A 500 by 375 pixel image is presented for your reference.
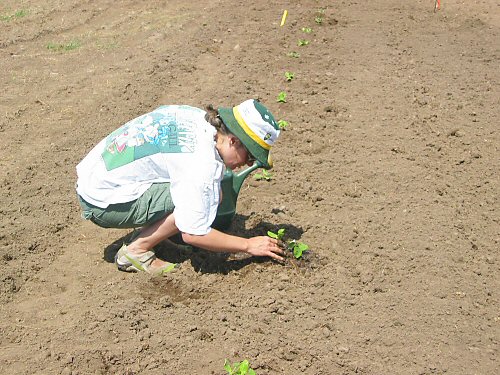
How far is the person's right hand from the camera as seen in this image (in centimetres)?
357

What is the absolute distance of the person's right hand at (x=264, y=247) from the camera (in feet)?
11.7

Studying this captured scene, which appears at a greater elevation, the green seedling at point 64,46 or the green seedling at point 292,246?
the green seedling at point 64,46

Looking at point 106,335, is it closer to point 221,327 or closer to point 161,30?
point 221,327

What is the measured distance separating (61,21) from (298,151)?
4.48 metres

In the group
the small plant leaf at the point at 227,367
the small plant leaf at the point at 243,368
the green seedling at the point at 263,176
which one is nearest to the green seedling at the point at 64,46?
the green seedling at the point at 263,176

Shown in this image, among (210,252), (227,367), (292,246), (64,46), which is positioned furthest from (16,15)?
(227,367)

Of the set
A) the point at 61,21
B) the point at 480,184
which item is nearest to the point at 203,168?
the point at 480,184

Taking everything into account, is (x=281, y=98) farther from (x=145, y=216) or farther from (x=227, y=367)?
(x=227, y=367)

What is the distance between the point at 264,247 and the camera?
11.9 feet

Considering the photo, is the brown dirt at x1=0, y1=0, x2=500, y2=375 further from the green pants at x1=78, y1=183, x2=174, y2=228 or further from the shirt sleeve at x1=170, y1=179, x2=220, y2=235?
the shirt sleeve at x1=170, y1=179, x2=220, y2=235

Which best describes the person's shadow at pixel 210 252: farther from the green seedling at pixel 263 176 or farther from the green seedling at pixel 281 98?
the green seedling at pixel 281 98

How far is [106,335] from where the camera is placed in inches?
130

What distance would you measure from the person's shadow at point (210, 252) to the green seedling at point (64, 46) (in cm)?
374

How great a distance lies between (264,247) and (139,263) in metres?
0.74
